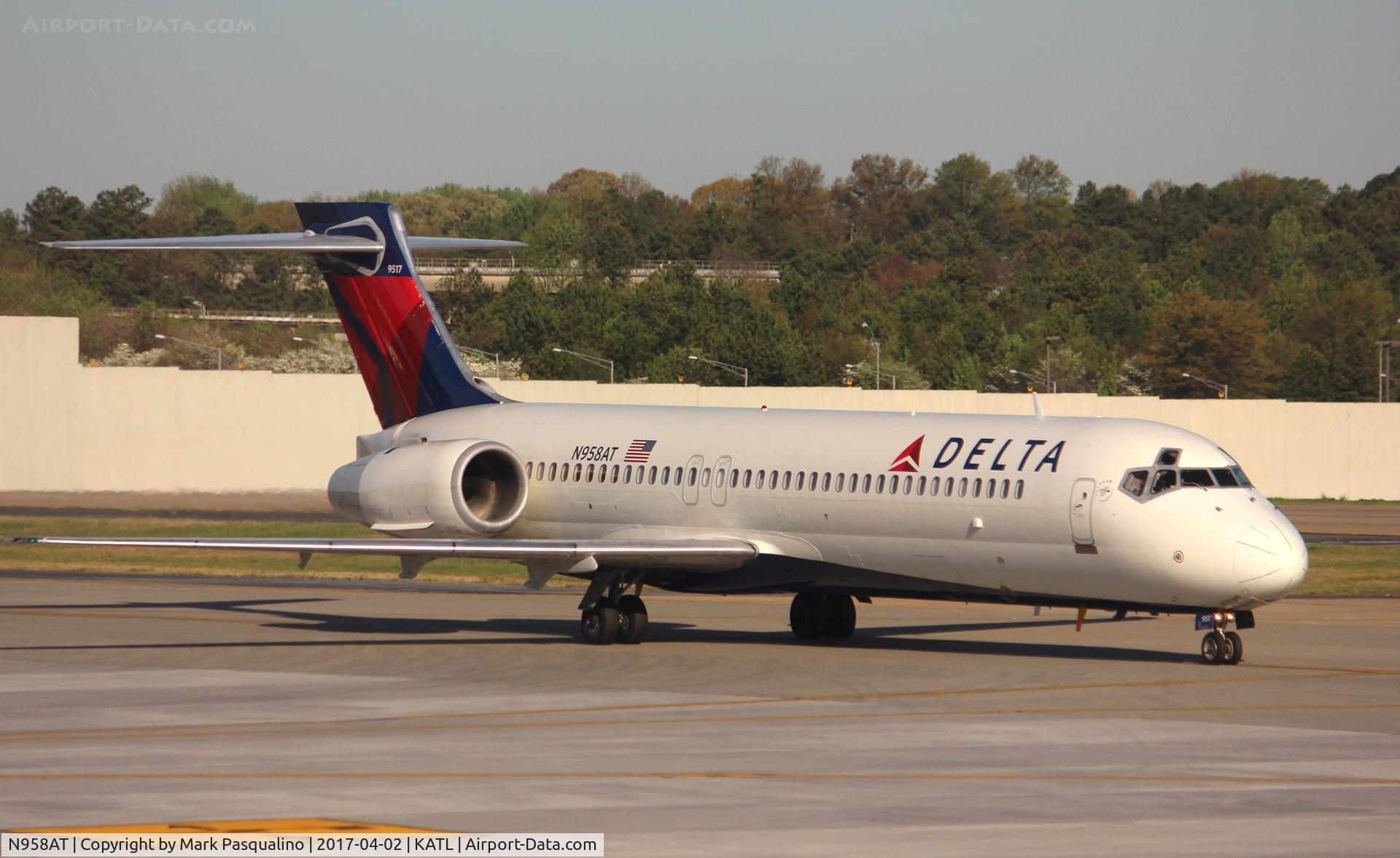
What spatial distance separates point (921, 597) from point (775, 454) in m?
2.97

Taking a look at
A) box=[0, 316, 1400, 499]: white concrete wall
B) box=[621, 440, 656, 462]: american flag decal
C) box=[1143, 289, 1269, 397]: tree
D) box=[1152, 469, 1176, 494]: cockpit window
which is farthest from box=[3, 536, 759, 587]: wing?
box=[1143, 289, 1269, 397]: tree

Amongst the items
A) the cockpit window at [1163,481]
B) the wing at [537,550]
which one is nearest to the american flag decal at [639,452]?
the wing at [537,550]

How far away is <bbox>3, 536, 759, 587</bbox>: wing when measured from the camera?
81.1 ft

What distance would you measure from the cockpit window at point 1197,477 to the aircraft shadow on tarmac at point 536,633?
262 cm

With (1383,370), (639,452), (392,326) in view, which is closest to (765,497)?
(639,452)

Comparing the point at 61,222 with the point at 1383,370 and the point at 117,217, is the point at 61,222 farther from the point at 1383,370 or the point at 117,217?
the point at 1383,370

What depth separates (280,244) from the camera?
29922 mm

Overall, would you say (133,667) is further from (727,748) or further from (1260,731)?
(1260,731)

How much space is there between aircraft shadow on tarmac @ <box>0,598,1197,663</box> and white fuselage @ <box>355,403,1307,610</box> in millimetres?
1593

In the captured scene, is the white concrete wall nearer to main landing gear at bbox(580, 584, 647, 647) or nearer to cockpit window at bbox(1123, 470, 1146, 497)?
main landing gear at bbox(580, 584, 647, 647)

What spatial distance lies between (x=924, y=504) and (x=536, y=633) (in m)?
7.25

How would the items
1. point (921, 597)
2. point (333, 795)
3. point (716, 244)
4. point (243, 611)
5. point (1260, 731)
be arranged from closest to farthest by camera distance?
point (333, 795) < point (1260, 731) < point (921, 597) < point (243, 611) < point (716, 244)

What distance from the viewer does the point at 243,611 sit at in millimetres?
32438

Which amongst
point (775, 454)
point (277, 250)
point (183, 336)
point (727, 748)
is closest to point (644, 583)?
point (775, 454)
